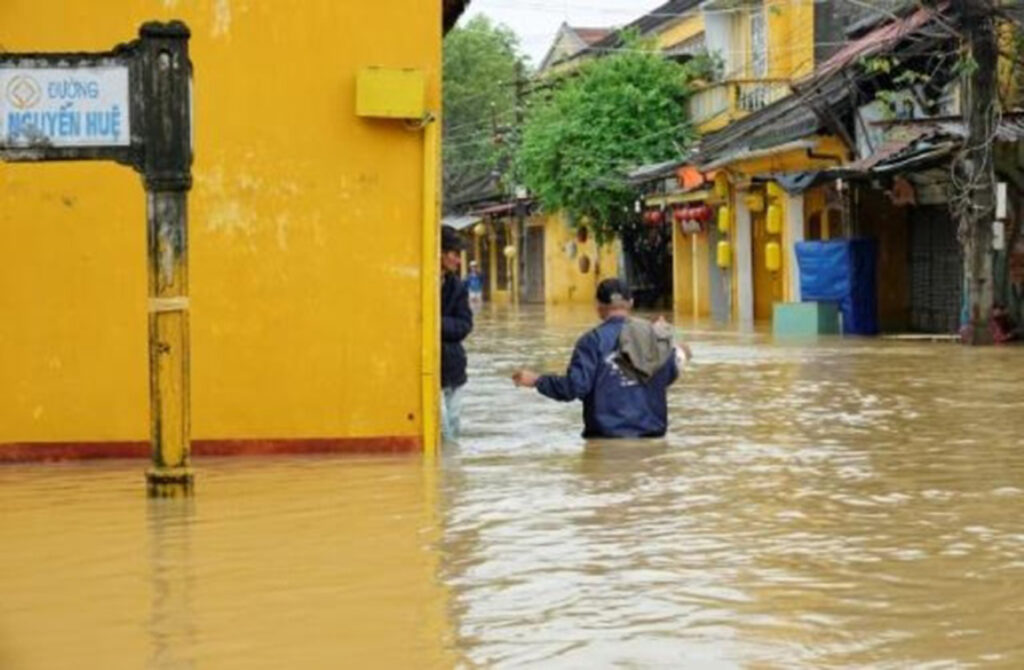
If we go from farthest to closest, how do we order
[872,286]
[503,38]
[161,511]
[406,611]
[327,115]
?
[503,38], [872,286], [327,115], [161,511], [406,611]

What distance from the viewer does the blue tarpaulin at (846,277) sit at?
29.7 metres

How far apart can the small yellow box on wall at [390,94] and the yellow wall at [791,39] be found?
24653 millimetres

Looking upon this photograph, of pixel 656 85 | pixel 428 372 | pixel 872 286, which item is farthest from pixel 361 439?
pixel 656 85

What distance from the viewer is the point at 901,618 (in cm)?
650

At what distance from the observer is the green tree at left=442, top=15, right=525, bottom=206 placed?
2741 inches

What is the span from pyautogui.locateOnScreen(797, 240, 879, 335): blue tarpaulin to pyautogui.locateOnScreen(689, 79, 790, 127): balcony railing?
6618 millimetres

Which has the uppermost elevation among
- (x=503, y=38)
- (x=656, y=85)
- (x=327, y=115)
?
(x=503, y=38)

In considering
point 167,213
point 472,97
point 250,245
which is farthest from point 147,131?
point 472,97

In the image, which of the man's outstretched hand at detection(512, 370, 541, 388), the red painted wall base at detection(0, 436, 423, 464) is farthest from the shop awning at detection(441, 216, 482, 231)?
the man's outstretched hand at detection(512, 370, 541, 388)

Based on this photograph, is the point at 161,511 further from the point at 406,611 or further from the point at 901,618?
the point at 901,618

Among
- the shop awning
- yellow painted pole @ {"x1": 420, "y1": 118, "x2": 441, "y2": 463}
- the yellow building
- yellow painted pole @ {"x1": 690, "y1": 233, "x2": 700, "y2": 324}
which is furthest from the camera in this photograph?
the shop awning

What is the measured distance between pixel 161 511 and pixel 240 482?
44.4 inches

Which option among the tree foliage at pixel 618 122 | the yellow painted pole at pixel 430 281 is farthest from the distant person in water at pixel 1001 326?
the tree foliage at pixel 618 122

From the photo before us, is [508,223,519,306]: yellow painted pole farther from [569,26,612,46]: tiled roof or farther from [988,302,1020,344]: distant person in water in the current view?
[988,302,1020,344]: distant person in water
